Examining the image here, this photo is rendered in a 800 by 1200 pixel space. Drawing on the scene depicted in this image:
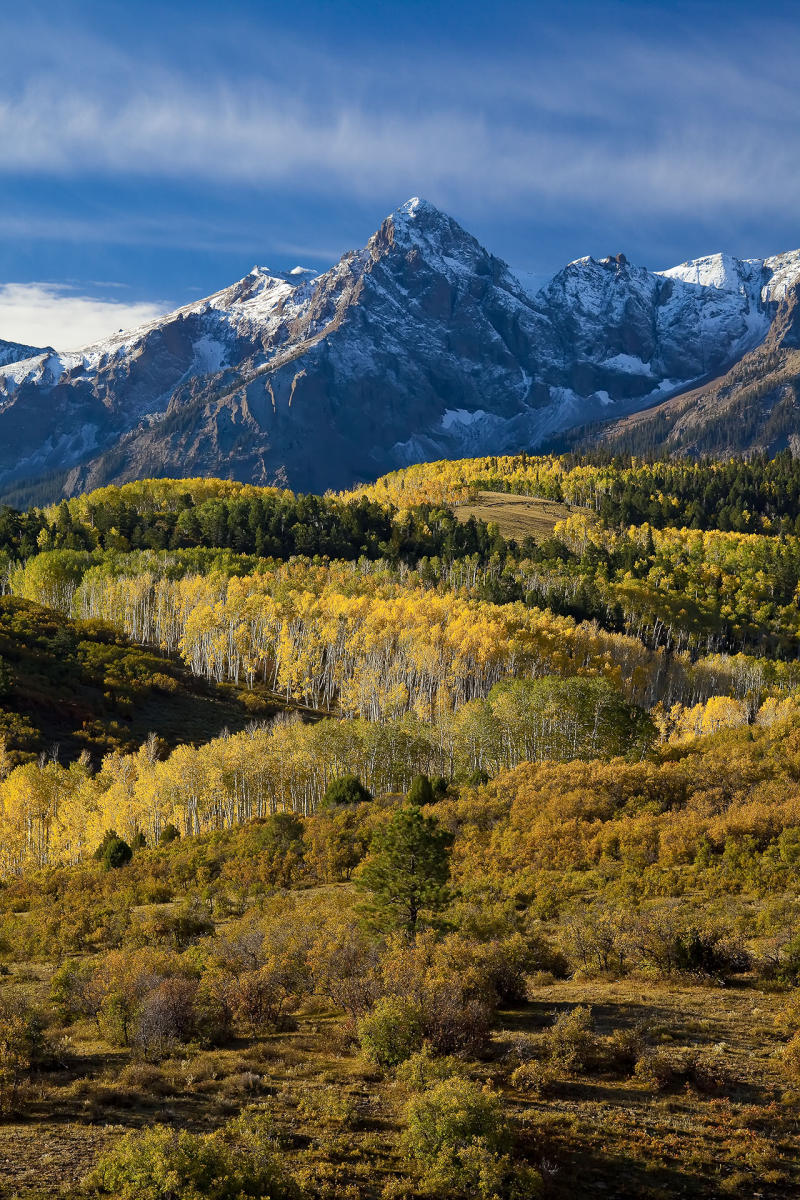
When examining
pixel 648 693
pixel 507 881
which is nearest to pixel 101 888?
pixel 507 881

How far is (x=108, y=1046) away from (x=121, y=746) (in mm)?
63418

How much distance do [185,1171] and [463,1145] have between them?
16.2 ft

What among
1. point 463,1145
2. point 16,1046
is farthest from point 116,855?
point 463,1145

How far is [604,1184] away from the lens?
15.8 metres

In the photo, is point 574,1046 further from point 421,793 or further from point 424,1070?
point 421,793

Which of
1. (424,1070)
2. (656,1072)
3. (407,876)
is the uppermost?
(407,876)

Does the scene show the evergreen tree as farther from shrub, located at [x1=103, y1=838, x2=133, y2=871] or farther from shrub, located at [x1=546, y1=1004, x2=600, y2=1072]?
shrub, located at [x1=103, y1=838, x2=133, y2=871]

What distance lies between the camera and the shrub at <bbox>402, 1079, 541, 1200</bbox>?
14836 millimetres

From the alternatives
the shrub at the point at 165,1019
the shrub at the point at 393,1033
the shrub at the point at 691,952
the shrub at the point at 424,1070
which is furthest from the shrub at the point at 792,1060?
the shrub at the point at 165,1019

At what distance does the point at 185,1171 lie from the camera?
14.1 metres

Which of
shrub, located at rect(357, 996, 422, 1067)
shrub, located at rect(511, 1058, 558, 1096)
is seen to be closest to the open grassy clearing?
shrub, located at rect(511, 1058, 558, 1096)

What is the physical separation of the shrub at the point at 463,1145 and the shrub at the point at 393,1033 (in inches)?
172

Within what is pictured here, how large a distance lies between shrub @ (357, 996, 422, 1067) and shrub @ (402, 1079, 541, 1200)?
172 inches

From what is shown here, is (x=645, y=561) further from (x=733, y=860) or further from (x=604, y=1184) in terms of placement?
(x=604, y=1184)
